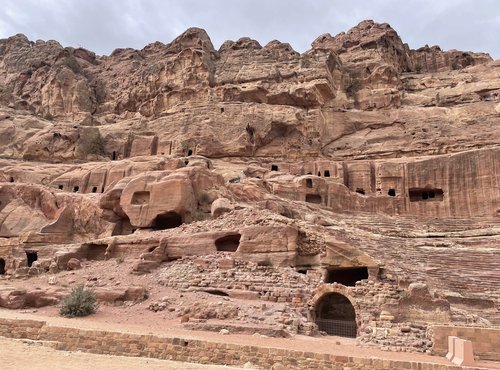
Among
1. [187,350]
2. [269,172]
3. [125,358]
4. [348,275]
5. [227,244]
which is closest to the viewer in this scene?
[125,358]

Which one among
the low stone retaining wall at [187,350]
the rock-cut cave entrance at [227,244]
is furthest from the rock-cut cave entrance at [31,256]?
the low stone retaining wall at [187,350]

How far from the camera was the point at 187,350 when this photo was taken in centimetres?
Result: 969

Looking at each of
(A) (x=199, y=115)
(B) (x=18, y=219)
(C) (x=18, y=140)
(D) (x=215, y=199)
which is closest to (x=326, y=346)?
(D) (x=215, y=199)

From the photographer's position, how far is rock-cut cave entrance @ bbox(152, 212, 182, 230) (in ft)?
74.6

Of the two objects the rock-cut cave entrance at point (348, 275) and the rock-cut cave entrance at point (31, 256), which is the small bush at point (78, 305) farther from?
the rock-cut cave entrance at point (31, 256)

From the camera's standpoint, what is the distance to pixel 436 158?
31.1 metres

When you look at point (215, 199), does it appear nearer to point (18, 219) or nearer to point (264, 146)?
point (18, 219)

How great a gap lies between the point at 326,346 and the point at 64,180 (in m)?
28.5

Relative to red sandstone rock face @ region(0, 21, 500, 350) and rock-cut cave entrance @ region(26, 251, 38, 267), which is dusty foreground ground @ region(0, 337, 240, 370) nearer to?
red sandstone rock face @ region(0, 21, 500, 350)

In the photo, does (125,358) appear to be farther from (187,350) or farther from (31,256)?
(31,256)

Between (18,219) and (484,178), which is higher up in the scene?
(484,178)

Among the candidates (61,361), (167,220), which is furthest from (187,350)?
(167,220)

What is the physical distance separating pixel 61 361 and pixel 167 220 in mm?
15670

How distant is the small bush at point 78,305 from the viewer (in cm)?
1380
